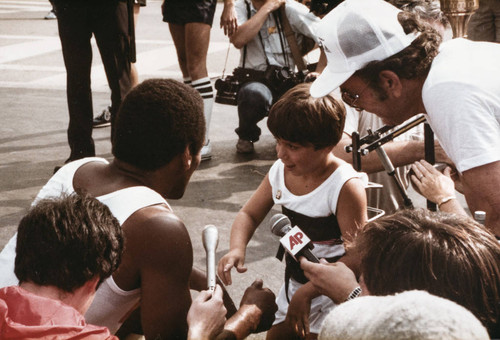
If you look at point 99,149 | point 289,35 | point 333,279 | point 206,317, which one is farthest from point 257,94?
point 206,317

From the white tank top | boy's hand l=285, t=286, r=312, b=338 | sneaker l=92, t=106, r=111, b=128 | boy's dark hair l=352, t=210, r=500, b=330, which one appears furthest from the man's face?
sneaker l=92, t=106, r=111, b=128

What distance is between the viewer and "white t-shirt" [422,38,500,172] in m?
2.31

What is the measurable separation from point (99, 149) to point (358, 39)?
13.4 feet

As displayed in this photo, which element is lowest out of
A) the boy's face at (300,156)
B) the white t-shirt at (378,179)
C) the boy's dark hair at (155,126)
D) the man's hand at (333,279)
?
the white t-shirt at (378,179)

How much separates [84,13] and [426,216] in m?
4.11

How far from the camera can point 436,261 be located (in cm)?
161

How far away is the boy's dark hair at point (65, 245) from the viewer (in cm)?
194

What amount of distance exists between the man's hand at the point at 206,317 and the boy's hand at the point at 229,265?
483 mm

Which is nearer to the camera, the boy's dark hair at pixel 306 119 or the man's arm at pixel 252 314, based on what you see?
the man's arm at pixel 252 314

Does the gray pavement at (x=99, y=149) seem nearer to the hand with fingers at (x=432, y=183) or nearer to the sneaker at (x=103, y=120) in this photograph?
the sneaker at (x=103, y=120)

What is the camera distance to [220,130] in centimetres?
704

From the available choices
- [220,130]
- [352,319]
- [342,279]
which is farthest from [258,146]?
[352,319]

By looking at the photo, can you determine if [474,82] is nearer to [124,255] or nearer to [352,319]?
[124,255]

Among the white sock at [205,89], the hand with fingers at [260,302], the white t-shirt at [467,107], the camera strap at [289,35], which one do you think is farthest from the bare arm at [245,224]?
the camera strap at [289,35]
